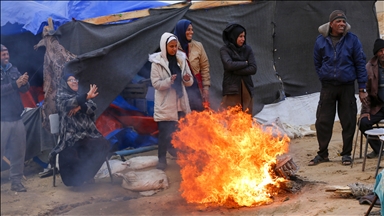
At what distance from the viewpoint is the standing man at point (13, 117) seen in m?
6.93

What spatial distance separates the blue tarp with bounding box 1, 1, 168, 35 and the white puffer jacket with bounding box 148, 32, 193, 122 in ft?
6.98

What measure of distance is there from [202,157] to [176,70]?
173 centimetres

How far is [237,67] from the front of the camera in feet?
23.4

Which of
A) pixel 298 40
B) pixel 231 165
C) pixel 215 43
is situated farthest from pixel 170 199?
pixel 298 40

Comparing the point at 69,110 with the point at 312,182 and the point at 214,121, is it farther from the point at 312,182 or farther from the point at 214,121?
the point at 312,182

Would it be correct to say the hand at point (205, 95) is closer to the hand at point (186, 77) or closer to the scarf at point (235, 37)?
the hand at point (186, 77)

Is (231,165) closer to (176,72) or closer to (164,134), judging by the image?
(164,134)

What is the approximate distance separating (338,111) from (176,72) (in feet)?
7.98

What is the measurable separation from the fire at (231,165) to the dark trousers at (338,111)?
1283 mm

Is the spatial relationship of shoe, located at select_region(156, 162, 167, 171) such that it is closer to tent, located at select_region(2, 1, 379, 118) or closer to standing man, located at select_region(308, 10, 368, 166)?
tent, located at select_region(2, 1, 379, 118)

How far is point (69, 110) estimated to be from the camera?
7023 millimetres

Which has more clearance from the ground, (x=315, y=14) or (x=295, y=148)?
(x=315, y=14)

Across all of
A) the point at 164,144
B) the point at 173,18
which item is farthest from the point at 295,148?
the point at 173,18

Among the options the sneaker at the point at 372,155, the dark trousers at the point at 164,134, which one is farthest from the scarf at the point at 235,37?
the sneaker at the point at 372,155
